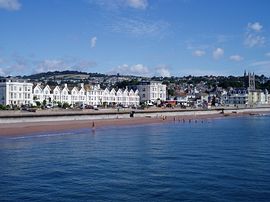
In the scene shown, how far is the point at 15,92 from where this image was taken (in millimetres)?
93438

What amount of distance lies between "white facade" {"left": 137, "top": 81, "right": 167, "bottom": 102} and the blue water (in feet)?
351

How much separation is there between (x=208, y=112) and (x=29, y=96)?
47.9m

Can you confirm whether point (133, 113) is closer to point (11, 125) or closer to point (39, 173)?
point (11, 125)

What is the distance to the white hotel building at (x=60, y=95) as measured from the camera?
9244 centimetres

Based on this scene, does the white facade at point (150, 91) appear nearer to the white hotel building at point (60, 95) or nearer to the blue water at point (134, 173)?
the white hotel building at point (60, 95)

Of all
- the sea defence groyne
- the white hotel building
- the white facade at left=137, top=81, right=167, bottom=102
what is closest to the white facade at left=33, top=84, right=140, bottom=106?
the white hotel building

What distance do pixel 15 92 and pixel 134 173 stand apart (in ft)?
245

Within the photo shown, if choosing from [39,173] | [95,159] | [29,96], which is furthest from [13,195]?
[29,96]

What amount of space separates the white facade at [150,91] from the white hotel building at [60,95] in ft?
16.1

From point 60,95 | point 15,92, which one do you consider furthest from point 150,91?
point 15,92

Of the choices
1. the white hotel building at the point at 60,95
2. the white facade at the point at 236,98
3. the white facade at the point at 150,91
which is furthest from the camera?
the white facade at the point at 236,98

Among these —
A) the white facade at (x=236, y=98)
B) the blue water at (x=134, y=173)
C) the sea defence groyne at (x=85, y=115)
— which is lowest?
the blue water at (x=134, y=173)

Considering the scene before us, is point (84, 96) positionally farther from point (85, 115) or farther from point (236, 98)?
point (236, 98)

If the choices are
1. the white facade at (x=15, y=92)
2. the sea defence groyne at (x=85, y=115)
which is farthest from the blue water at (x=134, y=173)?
the white facade at (x=15, y=92)
